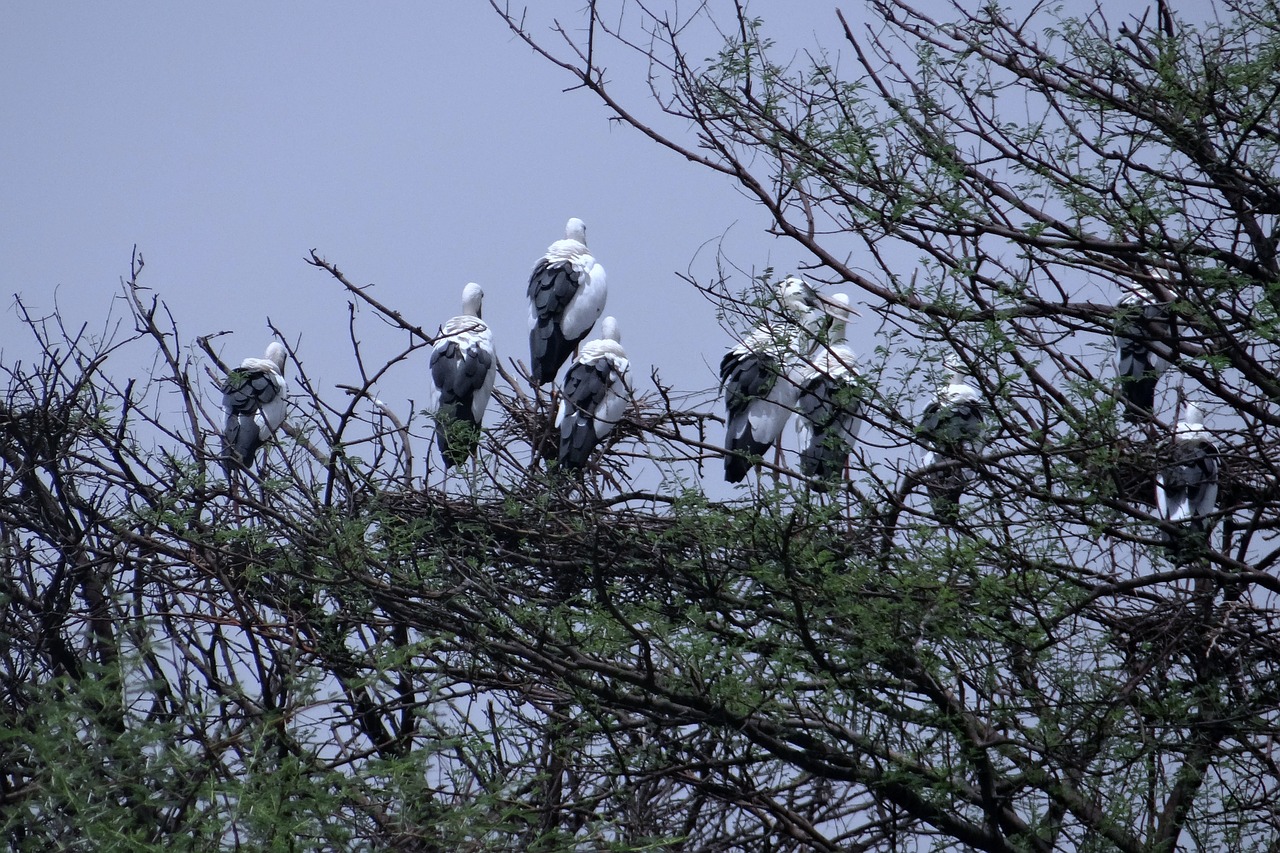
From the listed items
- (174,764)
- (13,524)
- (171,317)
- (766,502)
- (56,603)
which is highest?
(171,317)

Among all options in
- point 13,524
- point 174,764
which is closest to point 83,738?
point 174,764

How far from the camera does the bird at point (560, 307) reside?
701 centimetres

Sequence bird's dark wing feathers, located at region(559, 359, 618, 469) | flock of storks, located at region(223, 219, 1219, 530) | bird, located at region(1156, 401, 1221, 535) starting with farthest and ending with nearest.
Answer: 1. bird's dark wing feathers, located at region(559, 359, 618, 469)
2. flock of storks, located at region(223, 219, 1219, 530)
3. bird, located at region(1156, 401, 1221, 535)

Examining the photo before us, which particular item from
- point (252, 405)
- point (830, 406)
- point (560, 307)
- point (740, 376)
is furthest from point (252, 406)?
point (830, 406)

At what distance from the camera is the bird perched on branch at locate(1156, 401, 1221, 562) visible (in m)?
3.77

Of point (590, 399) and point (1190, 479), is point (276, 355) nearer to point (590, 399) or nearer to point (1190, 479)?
point (590, 399)

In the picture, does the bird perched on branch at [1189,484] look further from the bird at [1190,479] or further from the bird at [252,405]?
the bird at [252,405]

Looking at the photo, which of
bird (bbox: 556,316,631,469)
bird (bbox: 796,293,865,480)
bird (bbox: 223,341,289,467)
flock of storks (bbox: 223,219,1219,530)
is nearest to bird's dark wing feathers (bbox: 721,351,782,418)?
flock of storks (bbox: 223,219,1219,530)

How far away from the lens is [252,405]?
6.46 meters

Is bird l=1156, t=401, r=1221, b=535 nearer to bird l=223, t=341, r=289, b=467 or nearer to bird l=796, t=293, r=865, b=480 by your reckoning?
bird l=796, t=293, r=865, b=480

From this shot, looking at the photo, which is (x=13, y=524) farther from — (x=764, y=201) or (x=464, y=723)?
(x=764, y=201)

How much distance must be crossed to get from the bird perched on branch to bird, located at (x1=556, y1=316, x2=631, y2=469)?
7.00ft

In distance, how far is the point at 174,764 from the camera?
277cm

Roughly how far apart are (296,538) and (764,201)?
1.77 meters
